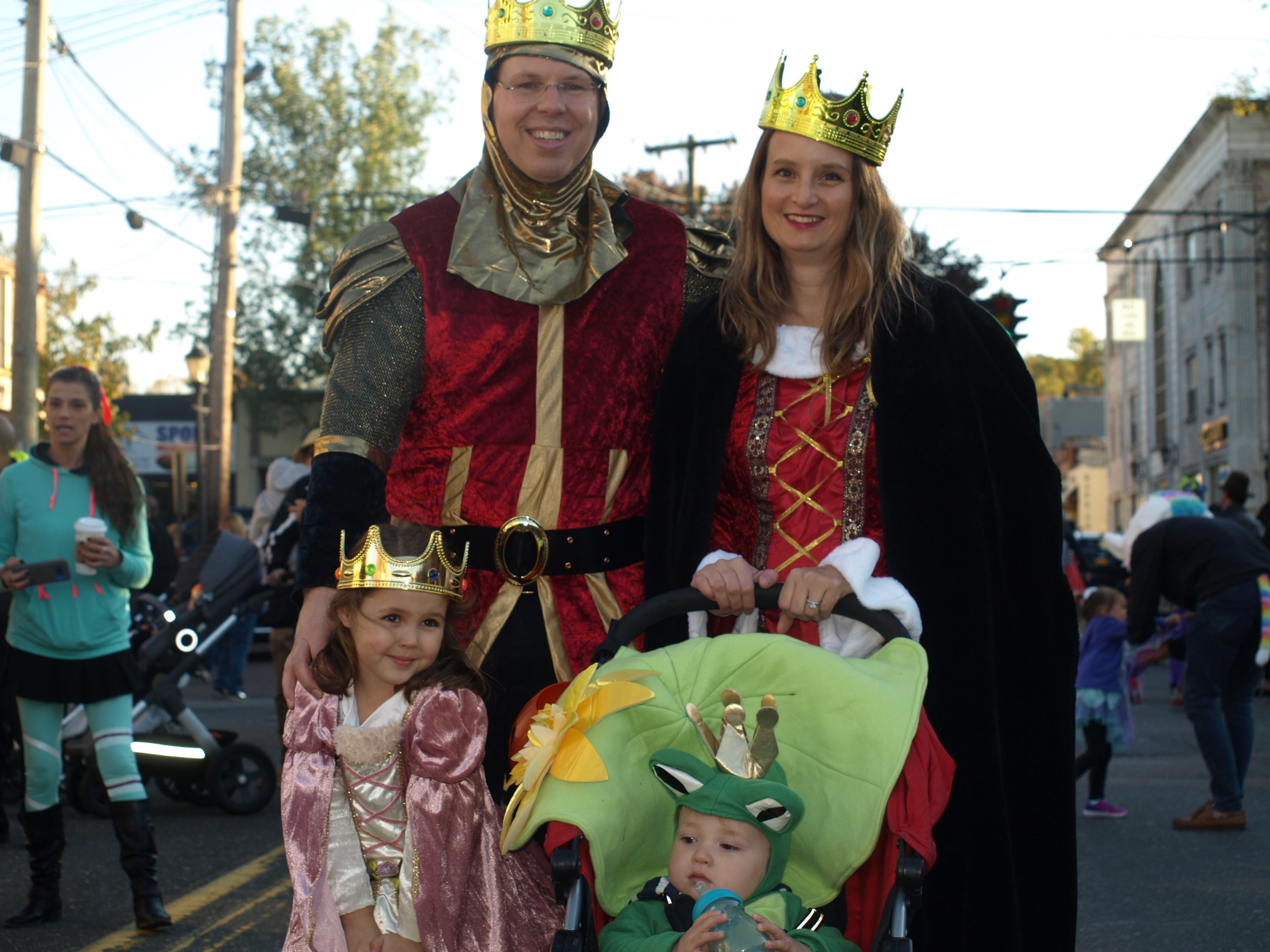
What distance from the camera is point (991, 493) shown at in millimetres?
2695

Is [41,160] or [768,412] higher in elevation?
[41,160]

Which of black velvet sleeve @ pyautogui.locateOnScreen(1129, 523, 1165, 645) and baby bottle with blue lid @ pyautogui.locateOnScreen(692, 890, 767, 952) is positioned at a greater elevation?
black velvet sleeve @ pyautogui.locateOnScreen(1129, 523, 1165, 645)

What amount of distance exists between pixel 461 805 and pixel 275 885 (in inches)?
116

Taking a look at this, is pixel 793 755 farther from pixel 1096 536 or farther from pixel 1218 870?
pixel 1096 536

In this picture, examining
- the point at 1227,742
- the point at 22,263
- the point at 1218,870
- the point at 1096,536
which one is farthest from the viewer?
the point at 1096,536

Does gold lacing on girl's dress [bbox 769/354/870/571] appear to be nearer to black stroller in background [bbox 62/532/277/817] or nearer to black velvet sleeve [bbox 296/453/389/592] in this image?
black velvet sleeve [bbox 296/453/389/592]

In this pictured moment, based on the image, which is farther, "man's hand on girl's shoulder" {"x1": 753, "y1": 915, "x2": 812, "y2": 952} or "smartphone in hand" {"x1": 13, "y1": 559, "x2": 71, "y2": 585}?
"smartphone in hand" {"x1": 13, "y1": 559, "x2": 71, "y2": 585}

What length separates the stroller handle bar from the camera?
2.52 metres

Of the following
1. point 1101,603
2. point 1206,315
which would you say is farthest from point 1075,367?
point 1101,603

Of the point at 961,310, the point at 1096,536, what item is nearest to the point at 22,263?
the point at 961,310

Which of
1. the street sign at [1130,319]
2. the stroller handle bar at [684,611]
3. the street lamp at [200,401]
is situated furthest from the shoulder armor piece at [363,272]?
the street sign at [1130,319]

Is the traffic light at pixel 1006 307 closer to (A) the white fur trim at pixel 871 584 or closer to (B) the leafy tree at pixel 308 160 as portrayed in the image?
(A) the white fur trim at pixel 871 584

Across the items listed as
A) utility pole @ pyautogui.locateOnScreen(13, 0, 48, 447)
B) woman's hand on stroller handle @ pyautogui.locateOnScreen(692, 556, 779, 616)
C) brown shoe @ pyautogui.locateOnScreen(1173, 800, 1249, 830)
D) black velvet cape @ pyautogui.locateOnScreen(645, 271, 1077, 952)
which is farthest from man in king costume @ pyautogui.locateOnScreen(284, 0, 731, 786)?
utility pole @ pyautogui.locateOnScreen(13, 0, 48, 447)

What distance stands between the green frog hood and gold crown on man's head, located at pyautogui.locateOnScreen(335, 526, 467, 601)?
2.15 feet
